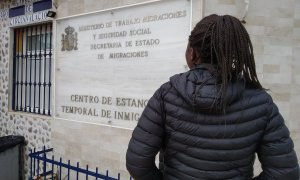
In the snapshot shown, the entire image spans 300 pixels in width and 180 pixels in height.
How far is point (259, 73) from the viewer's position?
3.22 meters

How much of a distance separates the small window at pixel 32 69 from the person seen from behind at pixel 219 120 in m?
4.05

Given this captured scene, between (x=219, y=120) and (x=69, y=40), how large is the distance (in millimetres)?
3596

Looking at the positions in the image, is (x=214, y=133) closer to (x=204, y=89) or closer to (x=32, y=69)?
(x=204, y=89)

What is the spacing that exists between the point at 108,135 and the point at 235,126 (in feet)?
9.17

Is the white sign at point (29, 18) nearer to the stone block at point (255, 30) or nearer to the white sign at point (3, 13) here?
the white sign at point (3, 13)

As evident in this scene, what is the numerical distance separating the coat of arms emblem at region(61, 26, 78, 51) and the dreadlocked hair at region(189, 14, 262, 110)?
10.8 feet

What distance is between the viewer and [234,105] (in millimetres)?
1420

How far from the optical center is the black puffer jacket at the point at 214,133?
141 cm

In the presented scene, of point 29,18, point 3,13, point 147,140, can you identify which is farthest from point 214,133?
point 3,13


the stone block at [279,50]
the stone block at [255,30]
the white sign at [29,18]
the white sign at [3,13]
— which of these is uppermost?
the white sign at [3,13]

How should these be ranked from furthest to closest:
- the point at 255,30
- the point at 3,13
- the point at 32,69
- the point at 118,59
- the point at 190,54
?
the point at 3,13 < the point at 32,69 < the point at 118,59 < the point at 255,30 < the point at 190,54

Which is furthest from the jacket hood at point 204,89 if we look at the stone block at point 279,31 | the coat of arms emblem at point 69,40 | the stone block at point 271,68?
the coat of arms emblem at point 69,40

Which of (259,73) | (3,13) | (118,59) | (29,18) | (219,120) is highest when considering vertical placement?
(3,13)

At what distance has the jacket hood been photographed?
1.36 m
